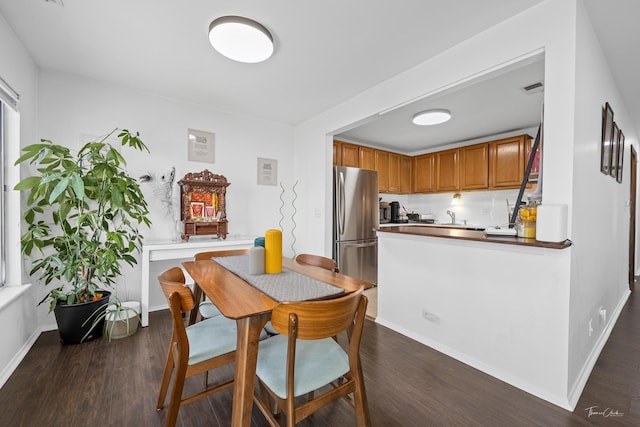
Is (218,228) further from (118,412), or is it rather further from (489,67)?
(489,67)

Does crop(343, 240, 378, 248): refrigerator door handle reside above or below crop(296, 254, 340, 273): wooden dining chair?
below

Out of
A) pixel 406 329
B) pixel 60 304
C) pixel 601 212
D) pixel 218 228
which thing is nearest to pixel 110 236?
pixel 60 304

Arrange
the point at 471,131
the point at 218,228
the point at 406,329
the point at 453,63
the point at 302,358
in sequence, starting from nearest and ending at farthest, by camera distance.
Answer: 1. the point at 302,358
2. the point at 453,63
3. the point at 406,329
4. the point at 218,228
5. the point at 471,131

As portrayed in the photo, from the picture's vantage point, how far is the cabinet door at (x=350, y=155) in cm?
434

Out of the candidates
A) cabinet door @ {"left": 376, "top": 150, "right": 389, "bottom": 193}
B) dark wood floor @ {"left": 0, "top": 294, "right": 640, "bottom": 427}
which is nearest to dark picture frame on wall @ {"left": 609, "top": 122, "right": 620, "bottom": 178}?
dark wood floor @ {"left": 0, "top": 294, "right": 640, "bottom": 427}

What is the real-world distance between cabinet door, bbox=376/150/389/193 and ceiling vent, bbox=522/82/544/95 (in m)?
2.33

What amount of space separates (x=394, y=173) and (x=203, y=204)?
3448 mm

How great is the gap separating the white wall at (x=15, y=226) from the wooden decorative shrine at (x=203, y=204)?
1237mm

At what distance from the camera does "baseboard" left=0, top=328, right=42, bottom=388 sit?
1.77m

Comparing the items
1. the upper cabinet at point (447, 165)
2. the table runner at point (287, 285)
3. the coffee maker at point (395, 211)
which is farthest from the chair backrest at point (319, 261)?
the coffee maker at point (395, 211)

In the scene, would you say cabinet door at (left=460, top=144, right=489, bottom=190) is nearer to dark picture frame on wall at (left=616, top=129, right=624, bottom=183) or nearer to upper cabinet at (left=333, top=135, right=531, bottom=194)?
upper cabinet at (left=333, top=135, right=531, bottom=194)

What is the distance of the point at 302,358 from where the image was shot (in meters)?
1.26

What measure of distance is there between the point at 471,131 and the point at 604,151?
7.04 ft

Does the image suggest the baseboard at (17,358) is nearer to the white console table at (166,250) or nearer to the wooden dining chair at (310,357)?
the white console table at (166,250)
